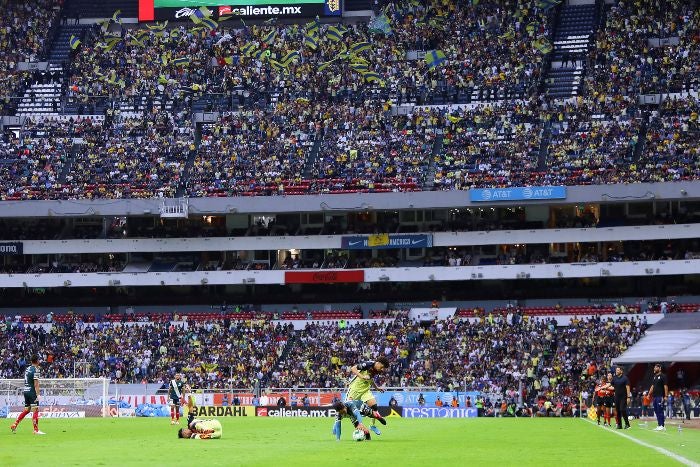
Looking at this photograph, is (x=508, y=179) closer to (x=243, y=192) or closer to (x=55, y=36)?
(x=243, y=192)

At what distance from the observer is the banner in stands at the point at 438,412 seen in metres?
59.6

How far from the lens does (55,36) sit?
318 feet

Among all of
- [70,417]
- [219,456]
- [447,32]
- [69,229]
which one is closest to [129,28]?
[69,229]

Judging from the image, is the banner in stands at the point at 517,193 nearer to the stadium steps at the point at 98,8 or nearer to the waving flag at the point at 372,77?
the waving flag at the point at 372,77

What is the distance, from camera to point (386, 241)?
79500 mm

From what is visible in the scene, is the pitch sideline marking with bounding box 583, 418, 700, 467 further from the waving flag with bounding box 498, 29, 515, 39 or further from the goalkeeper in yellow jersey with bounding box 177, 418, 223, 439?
the waving flag with bounding box 498, 29, 515, 39

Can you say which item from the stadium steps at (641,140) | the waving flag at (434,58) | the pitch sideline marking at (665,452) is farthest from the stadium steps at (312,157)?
the pitch sideline marking at (665,452)

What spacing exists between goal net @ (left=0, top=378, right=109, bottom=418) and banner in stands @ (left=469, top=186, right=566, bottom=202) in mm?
28269

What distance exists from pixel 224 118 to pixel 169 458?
64577mm

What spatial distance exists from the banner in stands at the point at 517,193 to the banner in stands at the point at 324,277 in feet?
31.8

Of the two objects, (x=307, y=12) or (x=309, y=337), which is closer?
(x=309, y=337)

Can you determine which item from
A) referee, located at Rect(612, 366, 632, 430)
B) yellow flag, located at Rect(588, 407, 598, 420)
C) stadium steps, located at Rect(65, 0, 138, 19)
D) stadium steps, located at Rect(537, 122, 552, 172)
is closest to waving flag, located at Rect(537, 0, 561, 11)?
stadium steps, located at Rect(537, 122, 552, 172)

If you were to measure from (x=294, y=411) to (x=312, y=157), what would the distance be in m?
26.8

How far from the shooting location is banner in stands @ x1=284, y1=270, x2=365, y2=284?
Result: 79125 mm
